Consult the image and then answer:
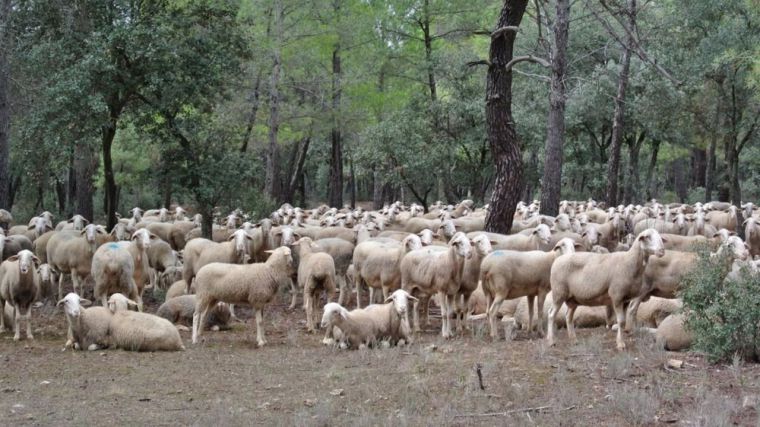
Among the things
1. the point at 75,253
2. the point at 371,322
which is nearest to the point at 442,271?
the point at 371,322

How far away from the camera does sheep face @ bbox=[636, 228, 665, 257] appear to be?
10.6 metres

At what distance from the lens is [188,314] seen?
44.0 feet

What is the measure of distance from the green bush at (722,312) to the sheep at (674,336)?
Result: 60 cm

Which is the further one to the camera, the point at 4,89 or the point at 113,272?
the point at 4,89

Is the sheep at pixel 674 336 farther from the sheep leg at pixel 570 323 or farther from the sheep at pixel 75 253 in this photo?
the sheep at pixel 75 253

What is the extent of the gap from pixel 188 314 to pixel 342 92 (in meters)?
20.7

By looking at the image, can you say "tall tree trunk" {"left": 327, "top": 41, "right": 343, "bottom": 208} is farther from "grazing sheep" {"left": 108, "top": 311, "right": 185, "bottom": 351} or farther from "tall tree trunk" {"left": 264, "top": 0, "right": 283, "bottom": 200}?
"grazing sheep" {"left": 108, "top": 311, "right": 185, "bottom": 351}

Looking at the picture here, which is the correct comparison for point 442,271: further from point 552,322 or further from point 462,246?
point 552,322

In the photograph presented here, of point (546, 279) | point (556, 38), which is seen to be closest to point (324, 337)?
point (546, 279)

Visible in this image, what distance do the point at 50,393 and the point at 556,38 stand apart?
13.3 meters

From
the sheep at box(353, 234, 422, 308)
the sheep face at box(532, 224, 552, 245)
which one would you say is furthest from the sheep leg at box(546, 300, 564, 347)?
the sheep face at box(532, 224, 552, 245)

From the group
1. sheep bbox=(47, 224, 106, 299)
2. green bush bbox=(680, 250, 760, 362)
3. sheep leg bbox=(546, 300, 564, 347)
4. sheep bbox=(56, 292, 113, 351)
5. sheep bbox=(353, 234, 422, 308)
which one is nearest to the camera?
green bush bbox=(680, 250, 760, 362)

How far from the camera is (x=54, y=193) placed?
50219mm

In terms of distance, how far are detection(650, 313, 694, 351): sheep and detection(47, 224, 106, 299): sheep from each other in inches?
419
